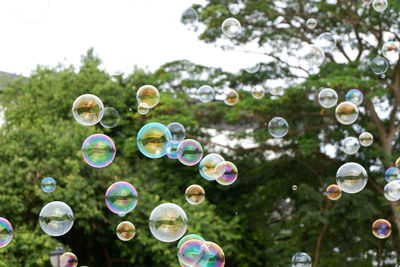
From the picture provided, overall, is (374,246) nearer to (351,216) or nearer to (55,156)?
(351,216)

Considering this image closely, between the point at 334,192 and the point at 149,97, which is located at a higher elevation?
the point at 149,97

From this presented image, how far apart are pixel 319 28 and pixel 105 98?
4281 mm

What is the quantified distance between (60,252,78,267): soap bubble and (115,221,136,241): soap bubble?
2.15ft

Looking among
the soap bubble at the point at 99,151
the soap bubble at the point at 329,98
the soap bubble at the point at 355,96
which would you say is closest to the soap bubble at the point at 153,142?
the soap bubble at the point at 99,151

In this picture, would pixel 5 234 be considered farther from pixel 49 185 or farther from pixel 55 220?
pixel 49 185

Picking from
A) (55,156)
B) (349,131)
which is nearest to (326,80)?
(349,131)

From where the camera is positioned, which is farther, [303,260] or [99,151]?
[303,260]

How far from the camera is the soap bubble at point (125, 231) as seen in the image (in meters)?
6.04

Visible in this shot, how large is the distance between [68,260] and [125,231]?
918 millimetres

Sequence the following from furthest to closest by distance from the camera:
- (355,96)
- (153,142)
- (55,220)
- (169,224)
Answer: (355,96), (153,142), (55,220), (169,224)

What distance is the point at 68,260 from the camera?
6.50 meters

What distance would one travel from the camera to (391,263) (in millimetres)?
10844

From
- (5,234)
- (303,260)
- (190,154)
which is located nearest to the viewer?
(5,234)

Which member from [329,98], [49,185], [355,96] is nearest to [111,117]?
[49,185]
